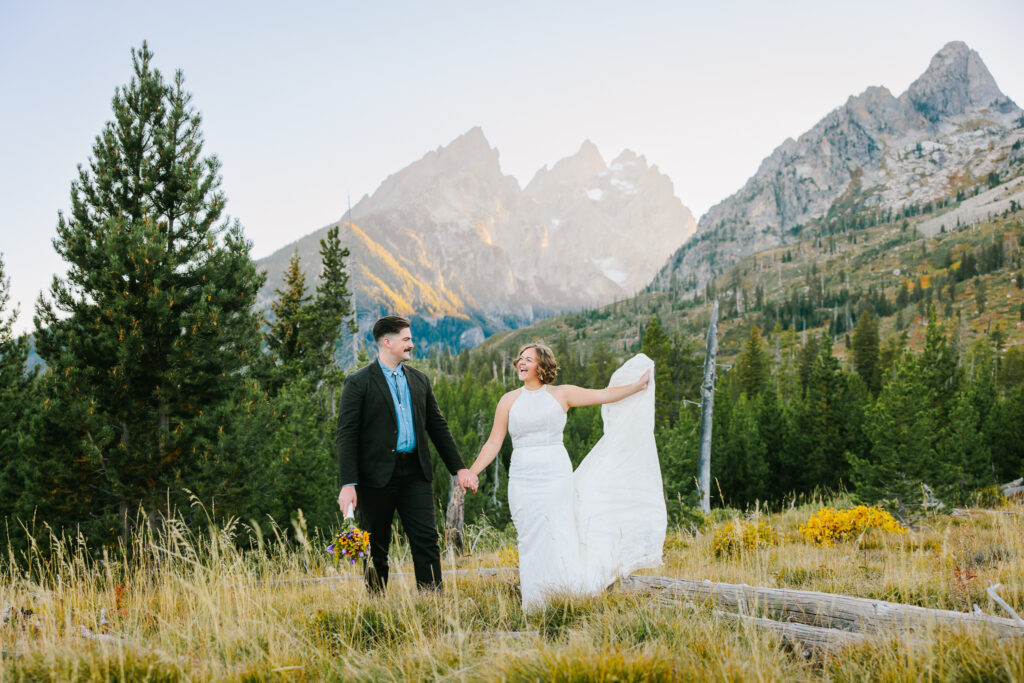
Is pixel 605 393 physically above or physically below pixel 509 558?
above

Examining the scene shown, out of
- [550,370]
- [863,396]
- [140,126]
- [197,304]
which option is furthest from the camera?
[863,396]

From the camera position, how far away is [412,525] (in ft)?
14.3

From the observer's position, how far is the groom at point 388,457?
14.0 ft

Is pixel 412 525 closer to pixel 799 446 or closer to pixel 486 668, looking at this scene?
pixel 486 668

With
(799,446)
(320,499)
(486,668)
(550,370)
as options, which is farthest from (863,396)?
(486,668)

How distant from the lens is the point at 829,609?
3.27 metres

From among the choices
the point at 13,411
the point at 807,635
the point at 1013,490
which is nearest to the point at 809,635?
the point at 807,635

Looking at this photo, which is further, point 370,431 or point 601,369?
point 601,369

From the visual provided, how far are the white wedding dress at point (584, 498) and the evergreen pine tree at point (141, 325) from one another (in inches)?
287

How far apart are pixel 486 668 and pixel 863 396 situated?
115 ft

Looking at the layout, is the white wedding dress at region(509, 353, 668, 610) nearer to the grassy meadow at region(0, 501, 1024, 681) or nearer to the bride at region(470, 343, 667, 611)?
the bride at region(470, 343, 667, 611)

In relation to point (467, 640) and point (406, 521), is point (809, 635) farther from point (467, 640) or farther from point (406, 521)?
point (406, 521)

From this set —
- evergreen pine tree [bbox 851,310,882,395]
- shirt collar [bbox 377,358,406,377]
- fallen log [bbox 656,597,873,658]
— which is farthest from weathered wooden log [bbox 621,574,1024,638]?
evergreen pine tree [bbox 851,310,882,395]

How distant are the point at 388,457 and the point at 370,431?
264mm
